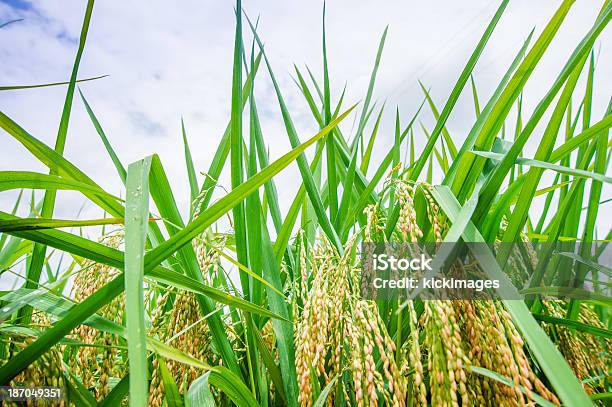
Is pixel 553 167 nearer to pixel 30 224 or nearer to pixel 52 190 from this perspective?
pixel 30 224

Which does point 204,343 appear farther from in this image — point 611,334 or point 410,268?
point 611,334

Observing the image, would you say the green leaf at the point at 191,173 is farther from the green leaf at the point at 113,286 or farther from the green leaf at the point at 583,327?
the green leaf at the point at 583,327

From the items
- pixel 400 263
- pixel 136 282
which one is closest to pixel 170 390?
pixel 136 282

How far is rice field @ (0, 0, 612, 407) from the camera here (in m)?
0.67

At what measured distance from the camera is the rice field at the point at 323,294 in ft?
2.19

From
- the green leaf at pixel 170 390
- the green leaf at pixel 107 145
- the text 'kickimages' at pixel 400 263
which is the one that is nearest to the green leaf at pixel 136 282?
the green leaf at pixel 170 390

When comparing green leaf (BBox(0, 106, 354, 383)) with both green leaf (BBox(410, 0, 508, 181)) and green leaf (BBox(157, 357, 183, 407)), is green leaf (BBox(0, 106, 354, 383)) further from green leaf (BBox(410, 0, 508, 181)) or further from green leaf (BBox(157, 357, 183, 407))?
green leaf (BBox(410, 0, 508, 181))

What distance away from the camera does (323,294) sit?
0.78 metres

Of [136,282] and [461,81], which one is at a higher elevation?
[461,81]

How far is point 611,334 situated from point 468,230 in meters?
0.40

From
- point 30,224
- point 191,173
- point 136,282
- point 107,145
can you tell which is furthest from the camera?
point 191,173

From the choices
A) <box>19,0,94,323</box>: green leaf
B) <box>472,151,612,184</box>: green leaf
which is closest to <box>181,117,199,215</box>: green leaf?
<box>19,0,94,323</box>: green leaf

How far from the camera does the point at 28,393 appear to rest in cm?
73

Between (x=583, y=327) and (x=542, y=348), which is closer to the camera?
(x=542, y=348)
